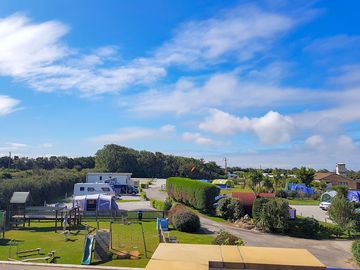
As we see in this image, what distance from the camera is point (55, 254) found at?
56.4 ft

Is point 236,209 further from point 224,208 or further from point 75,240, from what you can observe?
point 75,240

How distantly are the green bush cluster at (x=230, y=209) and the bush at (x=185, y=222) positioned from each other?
6.49 meters

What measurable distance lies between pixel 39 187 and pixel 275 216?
999 inches

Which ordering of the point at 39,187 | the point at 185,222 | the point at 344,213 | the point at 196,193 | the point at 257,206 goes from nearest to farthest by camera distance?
the point at 185,222, the point at 344,213, the point at 257,206, the point at 196,193, the point at 39,187

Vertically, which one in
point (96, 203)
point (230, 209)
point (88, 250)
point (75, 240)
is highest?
point (96, 203)

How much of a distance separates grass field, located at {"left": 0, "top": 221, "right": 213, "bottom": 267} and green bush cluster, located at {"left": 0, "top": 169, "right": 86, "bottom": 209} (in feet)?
17.8

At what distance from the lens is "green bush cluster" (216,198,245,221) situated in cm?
3250

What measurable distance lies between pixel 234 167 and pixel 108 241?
142 meters

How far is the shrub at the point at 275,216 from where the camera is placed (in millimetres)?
28375

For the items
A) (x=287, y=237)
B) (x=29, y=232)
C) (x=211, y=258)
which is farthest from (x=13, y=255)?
(x=287, y=237)

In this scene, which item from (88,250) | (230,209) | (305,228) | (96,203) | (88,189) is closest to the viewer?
(88,250)

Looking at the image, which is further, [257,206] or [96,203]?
[96,203]

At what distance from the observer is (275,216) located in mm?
28594

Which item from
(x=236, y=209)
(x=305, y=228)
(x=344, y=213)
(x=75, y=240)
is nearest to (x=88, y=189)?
(x=236, y=209)
